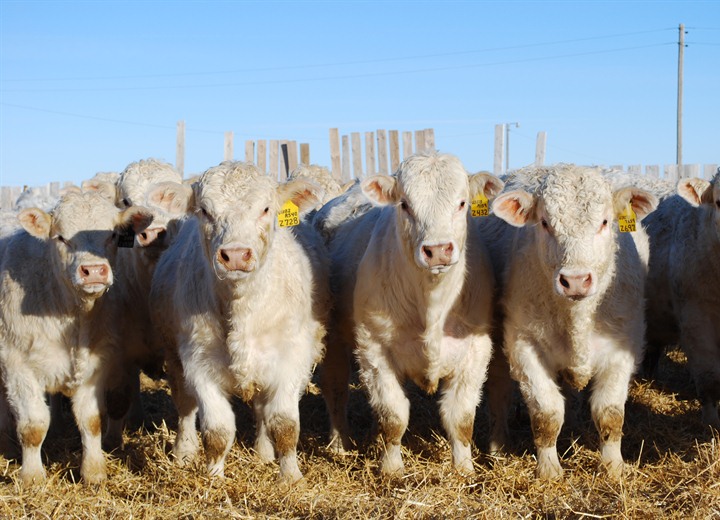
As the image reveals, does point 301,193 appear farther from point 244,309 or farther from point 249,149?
point 249,149

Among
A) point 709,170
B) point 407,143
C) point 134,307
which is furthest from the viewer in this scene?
point 709,170

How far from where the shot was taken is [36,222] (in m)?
5.64

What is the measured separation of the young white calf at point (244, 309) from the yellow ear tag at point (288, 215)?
19 millimetres

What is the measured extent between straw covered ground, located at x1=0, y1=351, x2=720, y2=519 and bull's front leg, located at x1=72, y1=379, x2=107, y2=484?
0.14m

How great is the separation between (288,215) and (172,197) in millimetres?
712

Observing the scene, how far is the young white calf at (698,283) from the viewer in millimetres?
5918

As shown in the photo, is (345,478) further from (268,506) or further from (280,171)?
(280,171)

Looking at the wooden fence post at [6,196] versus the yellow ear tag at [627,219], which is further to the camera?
the wooden fence post at [6,196]

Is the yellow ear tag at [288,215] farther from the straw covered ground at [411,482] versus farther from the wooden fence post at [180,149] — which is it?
the wooden fence post at [180,149]

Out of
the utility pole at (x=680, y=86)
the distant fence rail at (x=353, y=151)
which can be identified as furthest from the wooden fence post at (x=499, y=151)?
the utility pole at (x=680, y=86)

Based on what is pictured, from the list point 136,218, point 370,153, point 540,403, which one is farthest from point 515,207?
point 370,153

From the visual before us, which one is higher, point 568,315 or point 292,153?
point 292,153

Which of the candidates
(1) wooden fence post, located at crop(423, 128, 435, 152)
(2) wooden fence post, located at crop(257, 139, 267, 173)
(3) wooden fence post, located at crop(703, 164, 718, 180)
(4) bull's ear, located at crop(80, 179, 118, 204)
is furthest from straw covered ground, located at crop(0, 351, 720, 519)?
(3) wooden fence post, located at crop(703, 164, 718, 180)

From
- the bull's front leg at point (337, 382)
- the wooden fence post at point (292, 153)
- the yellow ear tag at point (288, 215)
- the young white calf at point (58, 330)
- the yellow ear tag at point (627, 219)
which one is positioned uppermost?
the wooden fence post at point (292, 153)
